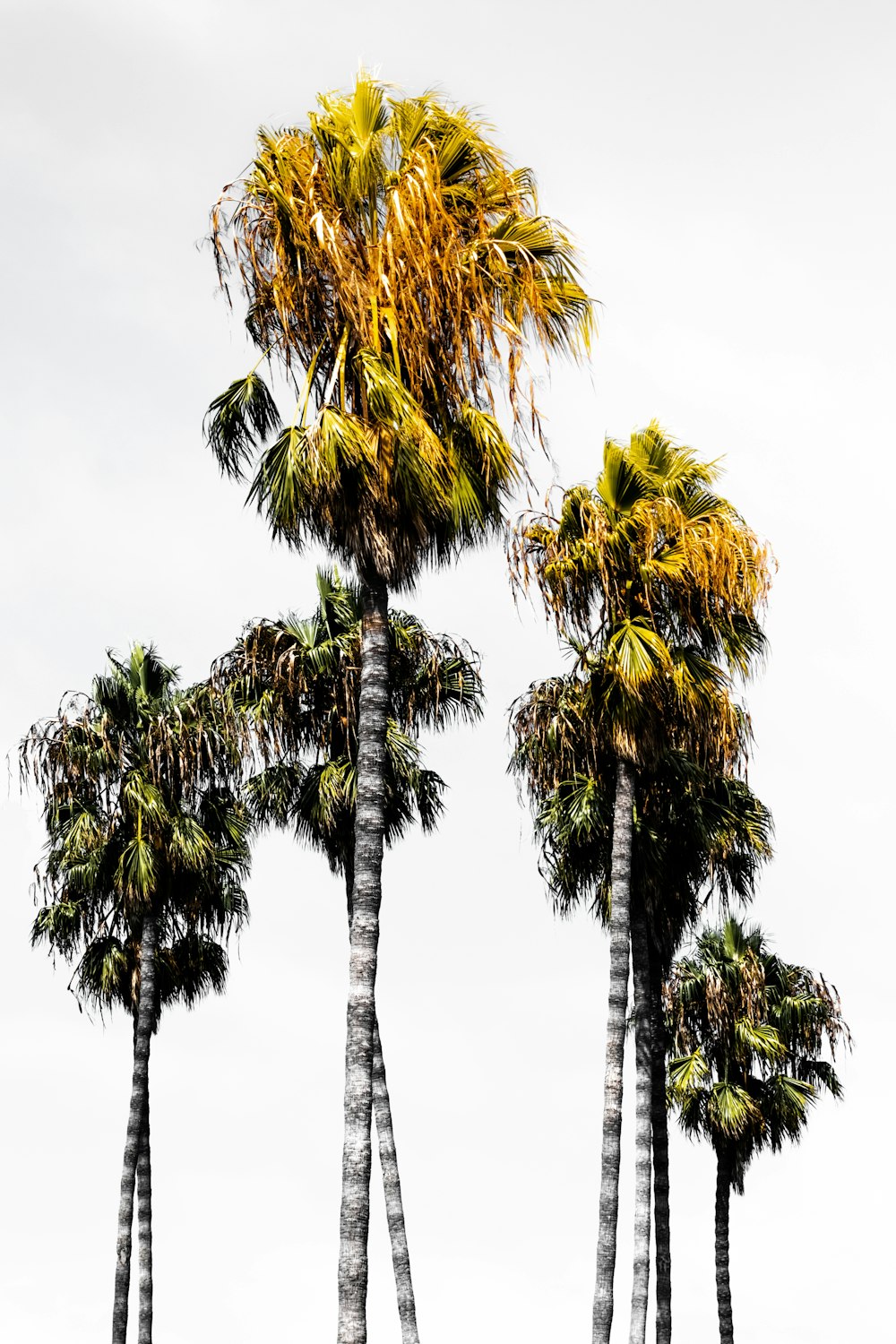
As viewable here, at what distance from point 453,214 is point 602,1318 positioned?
597 inches

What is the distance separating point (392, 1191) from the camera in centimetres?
2906

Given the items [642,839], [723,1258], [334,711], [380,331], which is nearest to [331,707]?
[334,711]

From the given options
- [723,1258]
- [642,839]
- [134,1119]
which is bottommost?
[723,1258]

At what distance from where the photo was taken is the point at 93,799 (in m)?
33.1

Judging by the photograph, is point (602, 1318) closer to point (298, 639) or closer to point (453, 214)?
point (298, 639)

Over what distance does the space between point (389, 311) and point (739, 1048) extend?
25.2m

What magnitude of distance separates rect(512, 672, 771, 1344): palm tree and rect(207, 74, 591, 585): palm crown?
7.40 meters

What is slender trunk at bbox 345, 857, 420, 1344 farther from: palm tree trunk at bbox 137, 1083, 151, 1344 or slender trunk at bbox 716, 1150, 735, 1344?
slender trunk at bbox 716, 1150, 735, 1344

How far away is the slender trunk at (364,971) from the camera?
55.7ft

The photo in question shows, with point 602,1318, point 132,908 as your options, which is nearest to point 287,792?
point 132,908

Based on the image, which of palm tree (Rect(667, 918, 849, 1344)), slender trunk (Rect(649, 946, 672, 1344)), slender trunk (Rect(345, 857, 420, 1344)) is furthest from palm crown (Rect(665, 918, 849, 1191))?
slender trunk (Rect(345, 857, 420, 1344))

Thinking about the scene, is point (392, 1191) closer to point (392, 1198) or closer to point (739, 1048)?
point (392, 1198)

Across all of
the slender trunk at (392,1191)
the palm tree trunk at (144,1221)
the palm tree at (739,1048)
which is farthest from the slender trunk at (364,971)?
the palm tree at (739,1048)

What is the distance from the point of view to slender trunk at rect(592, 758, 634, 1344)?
23531mm
